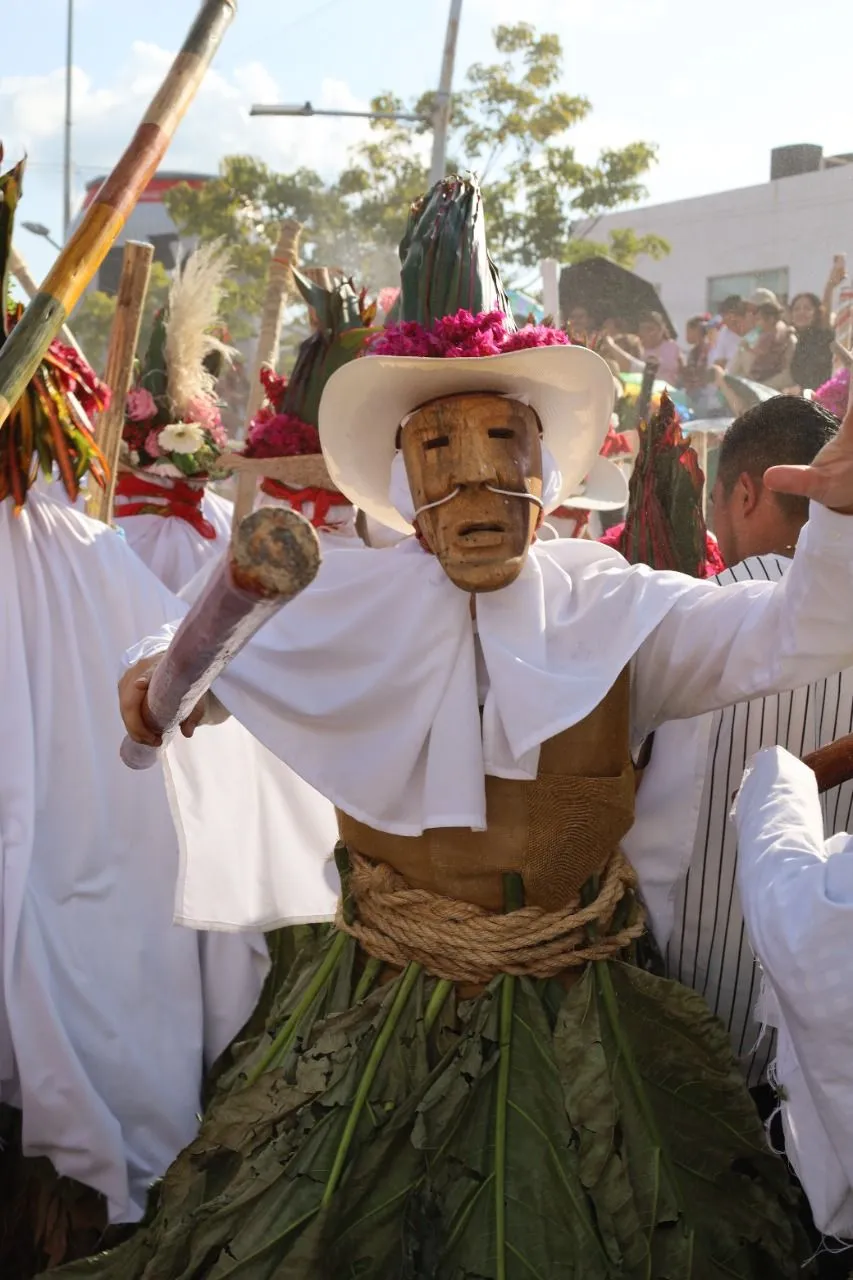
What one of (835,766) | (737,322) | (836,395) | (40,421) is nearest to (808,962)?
(835,766)

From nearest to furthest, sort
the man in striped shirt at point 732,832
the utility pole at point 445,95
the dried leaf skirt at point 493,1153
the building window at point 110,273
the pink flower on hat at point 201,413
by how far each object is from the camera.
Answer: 1. the dried leaf skirt at point 493,1153
2. the man in striped shirt at point 732,832
3. the pink flower on hat at point 201,413
4. the utility pole at point 445,95
5. the building window at point 110,273

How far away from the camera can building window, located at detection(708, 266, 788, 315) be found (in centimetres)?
1366

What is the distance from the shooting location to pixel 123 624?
3896 millimetres

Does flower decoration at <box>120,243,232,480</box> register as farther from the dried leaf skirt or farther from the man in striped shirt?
the dried leaf skirt

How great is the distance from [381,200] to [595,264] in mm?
12672

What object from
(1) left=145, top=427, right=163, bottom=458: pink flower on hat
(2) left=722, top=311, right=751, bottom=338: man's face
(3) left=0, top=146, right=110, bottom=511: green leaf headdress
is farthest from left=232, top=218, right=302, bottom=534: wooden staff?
(2) left=722, top=311, right=751, bottom=338: man's face

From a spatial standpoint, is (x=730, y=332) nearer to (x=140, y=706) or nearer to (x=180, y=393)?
(x=180, y=393)

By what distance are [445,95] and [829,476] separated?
1289 cm

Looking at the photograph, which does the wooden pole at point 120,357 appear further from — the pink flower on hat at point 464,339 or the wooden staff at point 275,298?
the pink flower on hat at point 464,339

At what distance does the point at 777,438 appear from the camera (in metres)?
3.33

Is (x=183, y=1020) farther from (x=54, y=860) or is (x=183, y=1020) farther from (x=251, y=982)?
(x=54, y=860)

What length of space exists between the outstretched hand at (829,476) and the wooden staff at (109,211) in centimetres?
123

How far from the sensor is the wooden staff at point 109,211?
7.73 ft

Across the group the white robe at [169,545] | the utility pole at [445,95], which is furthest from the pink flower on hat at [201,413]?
the utility pole at [445,95]
